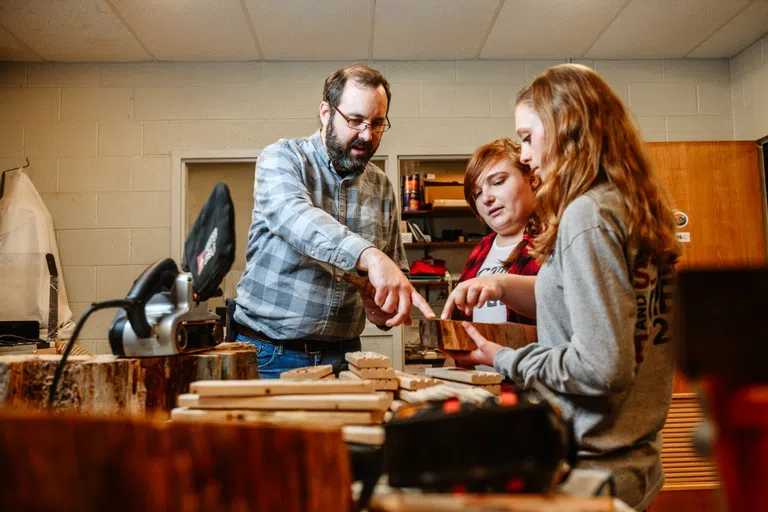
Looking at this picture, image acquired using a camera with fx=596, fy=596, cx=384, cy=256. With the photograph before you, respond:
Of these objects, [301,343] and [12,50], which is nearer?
[301,343]

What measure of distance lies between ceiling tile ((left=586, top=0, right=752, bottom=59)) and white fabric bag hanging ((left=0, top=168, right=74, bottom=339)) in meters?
3.95

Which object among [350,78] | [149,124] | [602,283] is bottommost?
[602,283]

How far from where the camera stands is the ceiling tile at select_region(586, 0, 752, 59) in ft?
11.8

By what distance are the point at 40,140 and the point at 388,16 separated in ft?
8.46

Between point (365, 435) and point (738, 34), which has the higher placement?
point (738, 34)

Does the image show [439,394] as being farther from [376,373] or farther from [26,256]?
[26,256]

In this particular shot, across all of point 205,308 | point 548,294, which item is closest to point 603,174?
point 548,294

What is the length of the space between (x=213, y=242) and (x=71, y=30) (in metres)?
3.40

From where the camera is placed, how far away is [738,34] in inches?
157

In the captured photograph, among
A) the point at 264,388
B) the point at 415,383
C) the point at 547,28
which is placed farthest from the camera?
the point at 547,28

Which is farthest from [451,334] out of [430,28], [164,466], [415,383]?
[430,28]

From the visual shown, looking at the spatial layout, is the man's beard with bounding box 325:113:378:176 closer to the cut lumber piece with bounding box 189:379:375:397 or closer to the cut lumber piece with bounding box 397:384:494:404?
the cut lumber piece with bounding box 397:384:494:404

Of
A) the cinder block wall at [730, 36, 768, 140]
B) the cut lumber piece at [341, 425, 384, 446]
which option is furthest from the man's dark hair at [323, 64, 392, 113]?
the cinder block wall at [730, 36, 768, 140]

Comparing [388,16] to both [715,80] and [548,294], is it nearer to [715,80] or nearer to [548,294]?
[715,80]
